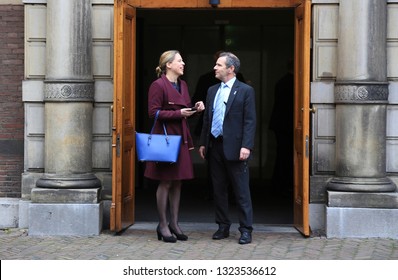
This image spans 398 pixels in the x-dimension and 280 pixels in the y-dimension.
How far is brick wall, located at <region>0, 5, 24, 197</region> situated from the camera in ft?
35.4

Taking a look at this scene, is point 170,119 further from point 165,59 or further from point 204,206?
point 204,206

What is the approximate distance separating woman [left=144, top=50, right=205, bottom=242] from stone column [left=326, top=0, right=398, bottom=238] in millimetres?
1849

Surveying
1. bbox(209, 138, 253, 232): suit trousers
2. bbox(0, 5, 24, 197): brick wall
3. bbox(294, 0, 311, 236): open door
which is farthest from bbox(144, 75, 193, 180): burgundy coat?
bbox(0, 5, 24, 197): brick wall

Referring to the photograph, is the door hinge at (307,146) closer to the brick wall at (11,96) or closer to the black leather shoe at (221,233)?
the black leather shoe at (221,233)

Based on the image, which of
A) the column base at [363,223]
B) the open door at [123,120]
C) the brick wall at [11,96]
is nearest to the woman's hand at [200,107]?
the open door at [123,120]

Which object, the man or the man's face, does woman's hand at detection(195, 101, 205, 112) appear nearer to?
the man

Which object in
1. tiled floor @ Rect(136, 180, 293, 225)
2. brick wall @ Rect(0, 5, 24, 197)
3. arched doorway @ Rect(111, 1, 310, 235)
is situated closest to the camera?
brick wall @ Rect(0, 5, 24, 197)

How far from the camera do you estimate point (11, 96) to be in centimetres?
1084

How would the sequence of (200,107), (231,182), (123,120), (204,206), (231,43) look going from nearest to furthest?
(200,107) < (231,182) < (123,120) < (204,206) < (231,43)

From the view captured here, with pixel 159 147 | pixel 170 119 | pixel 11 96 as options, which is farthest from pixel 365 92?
pixel 11 96

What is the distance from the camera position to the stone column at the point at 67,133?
10125 millimetres

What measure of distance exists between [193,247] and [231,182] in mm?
863

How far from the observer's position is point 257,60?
1603 cm

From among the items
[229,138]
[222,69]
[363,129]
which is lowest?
[229,138]
